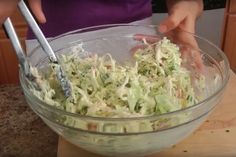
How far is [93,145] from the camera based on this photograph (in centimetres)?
56

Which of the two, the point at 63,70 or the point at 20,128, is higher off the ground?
the point at 63,70

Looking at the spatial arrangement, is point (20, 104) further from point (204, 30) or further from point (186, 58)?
point (204, 30)

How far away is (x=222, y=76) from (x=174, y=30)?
144 millimetres

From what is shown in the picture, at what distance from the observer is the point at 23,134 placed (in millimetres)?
782

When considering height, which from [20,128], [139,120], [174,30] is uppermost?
[174,30]

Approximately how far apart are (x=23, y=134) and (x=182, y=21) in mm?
388

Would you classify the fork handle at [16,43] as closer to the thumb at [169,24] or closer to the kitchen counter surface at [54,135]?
the kitchen counter surface at [54,135]

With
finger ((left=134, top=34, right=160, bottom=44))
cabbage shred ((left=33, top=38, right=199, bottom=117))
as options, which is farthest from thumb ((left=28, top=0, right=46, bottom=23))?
finger ((left=134, top=34, right=160, bottom=44))

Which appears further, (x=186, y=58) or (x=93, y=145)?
(x=186, y=58)

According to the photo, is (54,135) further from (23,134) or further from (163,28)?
(163,28)

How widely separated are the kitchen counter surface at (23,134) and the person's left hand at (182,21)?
1.00 ft

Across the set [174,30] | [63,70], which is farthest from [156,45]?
[63,70]

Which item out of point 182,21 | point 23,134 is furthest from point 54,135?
point 182,21

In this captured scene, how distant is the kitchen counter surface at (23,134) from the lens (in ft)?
2.43
